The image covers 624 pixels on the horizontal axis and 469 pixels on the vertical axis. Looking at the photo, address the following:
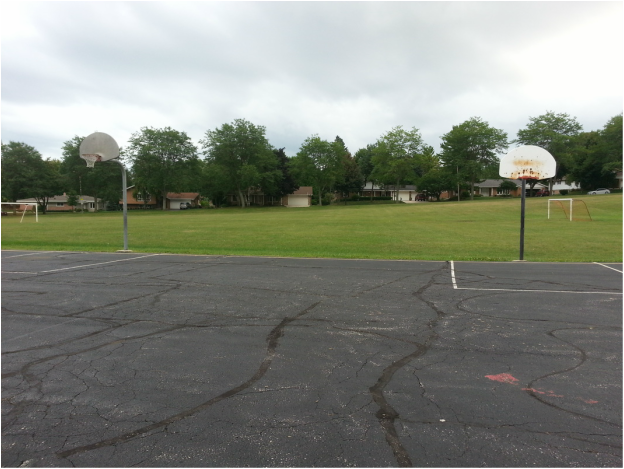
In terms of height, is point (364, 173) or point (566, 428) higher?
point (364, 173)

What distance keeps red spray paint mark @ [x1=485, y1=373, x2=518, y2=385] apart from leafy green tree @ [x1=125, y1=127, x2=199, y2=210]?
170ft

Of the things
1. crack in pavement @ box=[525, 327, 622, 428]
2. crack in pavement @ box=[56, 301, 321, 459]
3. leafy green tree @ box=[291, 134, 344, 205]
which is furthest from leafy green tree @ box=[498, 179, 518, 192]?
leafy green tree @ box=[291, 134, 344, 205]

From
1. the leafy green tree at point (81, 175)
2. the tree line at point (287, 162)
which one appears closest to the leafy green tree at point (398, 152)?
the tree line at point (287, 162)

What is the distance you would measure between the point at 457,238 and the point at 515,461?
55.8ft

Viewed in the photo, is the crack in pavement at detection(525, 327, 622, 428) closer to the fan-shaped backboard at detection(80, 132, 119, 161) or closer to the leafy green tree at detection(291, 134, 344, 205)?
the fan-shaped backboard at detection(80, 132, 119, 161)

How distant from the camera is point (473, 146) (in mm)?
64062

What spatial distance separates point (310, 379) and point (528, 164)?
10.4 m

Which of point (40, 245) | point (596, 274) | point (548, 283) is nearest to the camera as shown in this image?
point (548, 283)

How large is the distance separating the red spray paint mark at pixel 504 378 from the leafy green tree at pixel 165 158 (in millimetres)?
51708

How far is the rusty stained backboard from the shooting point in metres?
10.5

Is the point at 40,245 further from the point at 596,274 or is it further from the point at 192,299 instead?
the point at 596,274

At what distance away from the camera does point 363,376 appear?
3.33 m

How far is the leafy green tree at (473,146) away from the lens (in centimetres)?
6278

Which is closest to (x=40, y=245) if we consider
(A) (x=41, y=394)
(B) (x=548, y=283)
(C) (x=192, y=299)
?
(C) (x=192, y=299)
